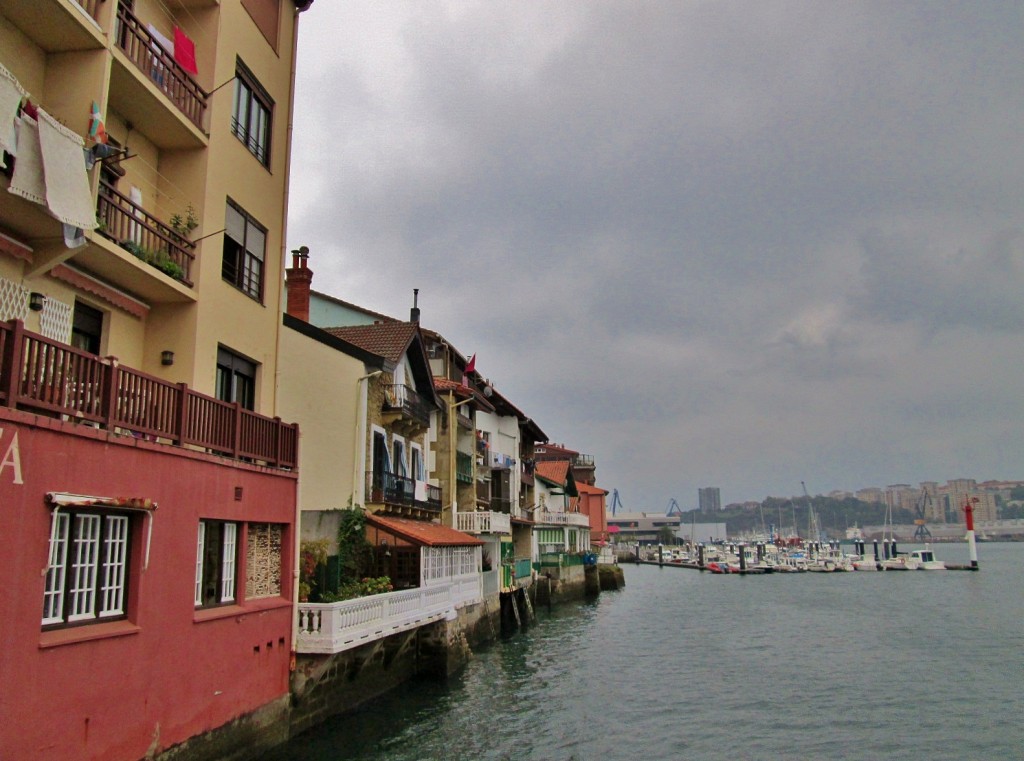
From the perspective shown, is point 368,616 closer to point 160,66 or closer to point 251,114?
point 251,114

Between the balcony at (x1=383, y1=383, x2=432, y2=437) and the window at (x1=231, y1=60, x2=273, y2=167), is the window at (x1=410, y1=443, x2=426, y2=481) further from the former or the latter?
the window at (x1=231, y1=60, x2=273, y2=167)

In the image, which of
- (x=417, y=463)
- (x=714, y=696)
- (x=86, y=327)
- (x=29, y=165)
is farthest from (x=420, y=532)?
(x=29, y=165)

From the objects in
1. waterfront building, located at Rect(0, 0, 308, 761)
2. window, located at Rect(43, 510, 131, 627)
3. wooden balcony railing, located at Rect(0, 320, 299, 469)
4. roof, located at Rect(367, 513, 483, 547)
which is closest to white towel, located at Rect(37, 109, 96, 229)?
waterfront building, located at Rect(0, 0, 308, 761)

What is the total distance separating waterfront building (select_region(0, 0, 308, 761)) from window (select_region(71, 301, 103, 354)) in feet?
0.13

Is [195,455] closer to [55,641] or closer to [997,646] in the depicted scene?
[55,641]

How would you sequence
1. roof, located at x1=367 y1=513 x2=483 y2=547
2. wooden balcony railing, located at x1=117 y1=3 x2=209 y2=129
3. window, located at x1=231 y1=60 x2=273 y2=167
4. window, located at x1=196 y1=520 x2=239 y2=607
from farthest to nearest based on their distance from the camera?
roof, located at x1=367 y1=513 x2=483 y2=547
window, located at x1=231 y1=60 x2=273 y2=167
window, located at x1=196 y1=520 x2=239 y2=607
wooden balcony railing, located at x1=117 y1=3 x2=209 y2=129

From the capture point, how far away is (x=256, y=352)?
57.6 feet

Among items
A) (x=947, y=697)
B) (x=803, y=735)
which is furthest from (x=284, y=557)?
(x=947, y=697)

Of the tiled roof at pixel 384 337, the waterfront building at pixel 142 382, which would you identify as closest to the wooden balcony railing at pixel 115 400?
the waterfront building at pixel 142 382

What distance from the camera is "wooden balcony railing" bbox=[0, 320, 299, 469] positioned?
9.24 m

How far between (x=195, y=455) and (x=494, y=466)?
101 feet

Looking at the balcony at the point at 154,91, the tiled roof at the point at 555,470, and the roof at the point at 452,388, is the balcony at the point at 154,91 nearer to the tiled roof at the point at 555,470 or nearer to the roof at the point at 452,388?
the roof at the point at 452,388

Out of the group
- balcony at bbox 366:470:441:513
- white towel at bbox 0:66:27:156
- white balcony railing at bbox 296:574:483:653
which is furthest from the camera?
balcony at bbox 366:470:441:513

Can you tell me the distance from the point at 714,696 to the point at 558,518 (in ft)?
125
